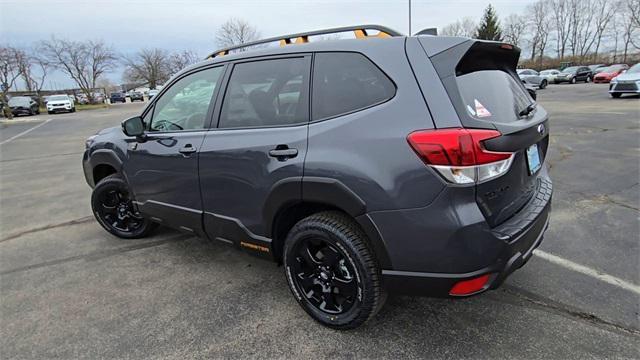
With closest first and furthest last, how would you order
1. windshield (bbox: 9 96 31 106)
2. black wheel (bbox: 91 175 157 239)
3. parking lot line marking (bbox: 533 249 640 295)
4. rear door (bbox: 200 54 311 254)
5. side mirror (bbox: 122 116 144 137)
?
rear door (bbox: 200 54 311 254)
parking lot line marking (bbox: 533 249 640 295)
side mirror (bbox: 122 116 144 137)
black wheel (bbox: 91 175 157 239)
windshield (bbox: 9 96 31 106)

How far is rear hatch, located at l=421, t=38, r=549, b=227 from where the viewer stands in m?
1.92

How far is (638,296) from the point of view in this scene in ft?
8.73

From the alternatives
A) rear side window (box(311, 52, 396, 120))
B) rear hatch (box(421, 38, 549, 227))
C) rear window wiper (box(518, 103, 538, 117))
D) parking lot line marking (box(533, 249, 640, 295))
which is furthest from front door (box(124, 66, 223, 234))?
parking lot line marking (box(533, 249, 640, 295))

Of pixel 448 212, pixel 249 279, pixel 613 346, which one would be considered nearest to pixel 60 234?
pixel 249 279

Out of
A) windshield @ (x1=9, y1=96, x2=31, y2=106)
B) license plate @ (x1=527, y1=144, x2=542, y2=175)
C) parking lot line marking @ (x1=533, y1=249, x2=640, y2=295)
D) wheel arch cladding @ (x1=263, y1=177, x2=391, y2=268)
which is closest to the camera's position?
wheel arch cladding @ (x1=263, y1=177, x2=391, y2=268)

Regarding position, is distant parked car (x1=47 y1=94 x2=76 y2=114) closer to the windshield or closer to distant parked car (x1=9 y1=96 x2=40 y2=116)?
distant parked car (x1=9 y1=96 x2=40 y2=116)

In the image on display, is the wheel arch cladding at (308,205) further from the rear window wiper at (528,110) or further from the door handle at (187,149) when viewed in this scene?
the rear window wiper at (528,110)

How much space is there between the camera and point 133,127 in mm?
3287

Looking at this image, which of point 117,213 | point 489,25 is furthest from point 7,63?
point 489,25

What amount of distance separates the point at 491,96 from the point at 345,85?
0.85 m

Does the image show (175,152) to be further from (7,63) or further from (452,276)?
(7,63)

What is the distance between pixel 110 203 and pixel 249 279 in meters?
2.03

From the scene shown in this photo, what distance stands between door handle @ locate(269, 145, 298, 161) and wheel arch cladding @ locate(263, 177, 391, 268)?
14cm

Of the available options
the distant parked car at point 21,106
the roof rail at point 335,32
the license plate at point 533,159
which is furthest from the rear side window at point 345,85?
the distant parked car at point 21,106
